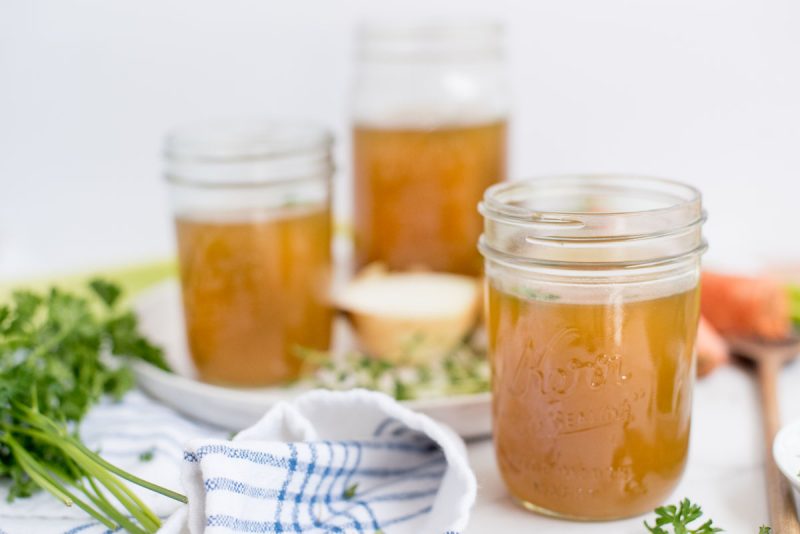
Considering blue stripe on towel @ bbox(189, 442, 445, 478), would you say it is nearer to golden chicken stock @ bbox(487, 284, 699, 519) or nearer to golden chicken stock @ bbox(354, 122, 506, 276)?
golden chicken stock @ bbox(487, 284, 699, 519)

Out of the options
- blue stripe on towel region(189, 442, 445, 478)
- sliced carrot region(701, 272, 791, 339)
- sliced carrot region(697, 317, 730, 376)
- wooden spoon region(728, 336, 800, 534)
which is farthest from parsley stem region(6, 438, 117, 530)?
sliced carrot region(701, 272, 791, 339)

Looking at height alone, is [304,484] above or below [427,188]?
below

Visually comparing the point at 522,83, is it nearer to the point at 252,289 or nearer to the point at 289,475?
the point at 252,289

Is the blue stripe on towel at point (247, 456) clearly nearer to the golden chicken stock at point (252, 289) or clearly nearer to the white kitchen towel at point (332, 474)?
the white kitchen towel at point (332, 474)

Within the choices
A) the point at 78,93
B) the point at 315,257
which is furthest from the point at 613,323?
the point at 78,93

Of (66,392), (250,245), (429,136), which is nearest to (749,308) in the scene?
(429,136)

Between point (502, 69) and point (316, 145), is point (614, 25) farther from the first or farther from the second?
point (316, 145)
